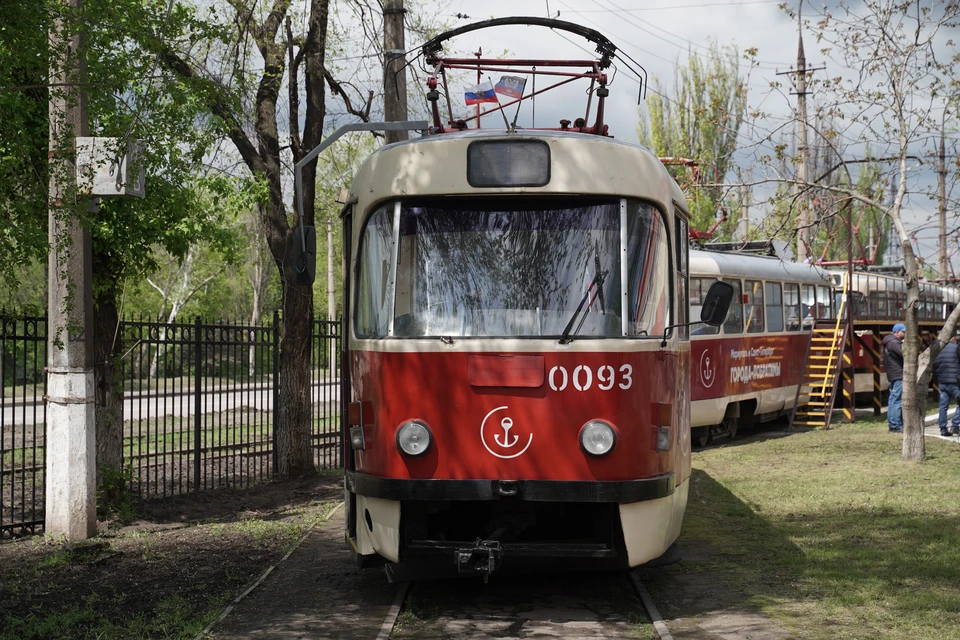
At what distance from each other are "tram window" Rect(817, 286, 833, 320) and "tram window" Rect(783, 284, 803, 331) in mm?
988

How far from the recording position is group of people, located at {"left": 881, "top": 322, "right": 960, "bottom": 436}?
18.8 m

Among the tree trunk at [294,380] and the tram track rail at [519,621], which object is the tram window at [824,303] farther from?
the tram track rail at [519,621]

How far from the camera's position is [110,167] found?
907cm

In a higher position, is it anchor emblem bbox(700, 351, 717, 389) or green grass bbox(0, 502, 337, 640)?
anchor emblem bbox(700, 351, 717, 389)

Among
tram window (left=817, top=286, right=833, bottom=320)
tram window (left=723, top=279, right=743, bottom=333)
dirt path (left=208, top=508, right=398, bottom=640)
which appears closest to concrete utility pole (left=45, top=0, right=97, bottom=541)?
dirt path (left=208, top=508, right=398, bottom=640)

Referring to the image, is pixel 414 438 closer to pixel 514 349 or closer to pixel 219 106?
pixel 514 349

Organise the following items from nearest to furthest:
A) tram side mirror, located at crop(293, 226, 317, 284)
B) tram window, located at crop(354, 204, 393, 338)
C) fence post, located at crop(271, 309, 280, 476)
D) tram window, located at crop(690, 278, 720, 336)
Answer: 1. tram window, located at crop(354, 204, 393, 338)
2. tram side mirror, located at crop(293, 226, 317, 284)
3. fence post, located at crop(271, 309, 280, 476)
4. tram window, located at crop(690, 278, 720, 336)

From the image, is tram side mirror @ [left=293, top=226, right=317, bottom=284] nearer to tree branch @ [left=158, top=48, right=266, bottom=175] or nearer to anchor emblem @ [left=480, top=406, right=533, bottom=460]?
anchor emblem @ [left=480, top=406, right=533, bottom=460]

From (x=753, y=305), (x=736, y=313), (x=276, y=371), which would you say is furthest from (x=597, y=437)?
(x=753, y=305)

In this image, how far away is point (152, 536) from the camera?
1022 centimetres

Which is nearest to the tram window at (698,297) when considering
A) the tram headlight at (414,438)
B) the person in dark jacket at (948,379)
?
the person in dark jacket at (948,379)

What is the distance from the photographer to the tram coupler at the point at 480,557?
6527mm

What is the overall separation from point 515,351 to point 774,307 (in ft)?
48.3

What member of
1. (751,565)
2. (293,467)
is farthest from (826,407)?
(751,565)
